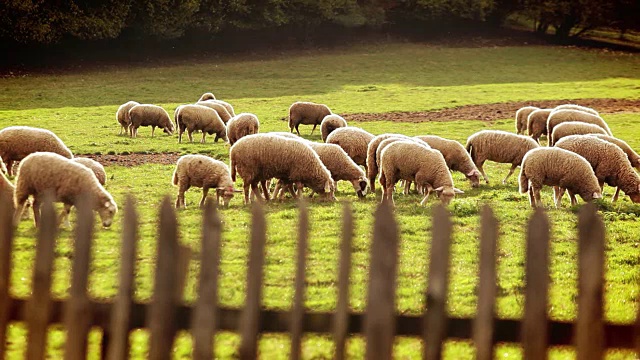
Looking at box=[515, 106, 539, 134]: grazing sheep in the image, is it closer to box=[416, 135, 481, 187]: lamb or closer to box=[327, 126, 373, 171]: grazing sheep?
box=[416, 135, 481, 187]: lamb

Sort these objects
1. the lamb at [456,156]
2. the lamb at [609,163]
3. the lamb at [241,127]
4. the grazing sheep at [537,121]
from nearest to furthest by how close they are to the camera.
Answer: the lamb at [609,163]
the lamb at [456,156]
the lamb at [241,127]
the grazing sheep at [537,121]

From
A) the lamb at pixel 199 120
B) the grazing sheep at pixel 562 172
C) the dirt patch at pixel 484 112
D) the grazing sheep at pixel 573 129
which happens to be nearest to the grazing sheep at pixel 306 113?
the lamb at pixel 199 120

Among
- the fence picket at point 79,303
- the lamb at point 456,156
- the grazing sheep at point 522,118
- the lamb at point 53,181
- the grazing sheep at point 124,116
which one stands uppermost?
the fence picket at point 79,303

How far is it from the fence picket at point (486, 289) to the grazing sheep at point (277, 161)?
10342mm

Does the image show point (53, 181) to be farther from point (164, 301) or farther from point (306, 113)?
Result: point (306, 113)

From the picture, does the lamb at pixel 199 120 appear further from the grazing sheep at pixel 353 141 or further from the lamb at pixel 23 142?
the lamb at pixel 23 142

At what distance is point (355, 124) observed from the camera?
94.6 ft

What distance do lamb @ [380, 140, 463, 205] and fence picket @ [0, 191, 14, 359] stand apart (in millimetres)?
10595

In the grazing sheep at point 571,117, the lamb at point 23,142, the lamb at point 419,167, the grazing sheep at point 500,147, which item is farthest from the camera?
the grazing sheep at point 571,117

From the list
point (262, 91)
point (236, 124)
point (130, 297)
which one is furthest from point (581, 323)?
point (262, 91)

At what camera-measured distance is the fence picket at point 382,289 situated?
385 cm

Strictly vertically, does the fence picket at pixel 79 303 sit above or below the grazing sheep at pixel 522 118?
above

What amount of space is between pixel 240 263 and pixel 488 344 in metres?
6.23

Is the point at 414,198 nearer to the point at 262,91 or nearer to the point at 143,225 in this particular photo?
the point at 143,225
